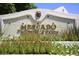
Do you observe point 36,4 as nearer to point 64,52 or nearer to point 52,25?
point 52,25

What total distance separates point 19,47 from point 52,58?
137cm

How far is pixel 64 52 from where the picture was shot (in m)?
12.2

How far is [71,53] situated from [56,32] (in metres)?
1.00

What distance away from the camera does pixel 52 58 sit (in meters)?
12.0

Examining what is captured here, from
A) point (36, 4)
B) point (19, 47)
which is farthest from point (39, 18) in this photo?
point (19, 47)

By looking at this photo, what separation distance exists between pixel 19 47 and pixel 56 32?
1.53 metres

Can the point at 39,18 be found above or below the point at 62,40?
above

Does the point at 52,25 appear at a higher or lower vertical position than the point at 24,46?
higher

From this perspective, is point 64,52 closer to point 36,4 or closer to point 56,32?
point 56,32

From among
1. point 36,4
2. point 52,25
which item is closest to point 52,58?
point 52,25

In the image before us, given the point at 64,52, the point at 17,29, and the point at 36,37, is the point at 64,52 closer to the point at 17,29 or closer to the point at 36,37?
the point at 36,37

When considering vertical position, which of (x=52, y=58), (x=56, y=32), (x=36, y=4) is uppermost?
(x=36, y=4)

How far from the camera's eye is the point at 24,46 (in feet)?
40.9

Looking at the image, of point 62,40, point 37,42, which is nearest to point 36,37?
point 37,42
